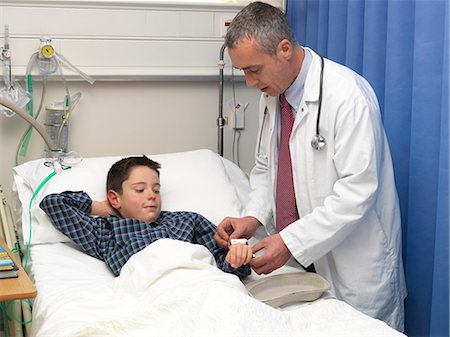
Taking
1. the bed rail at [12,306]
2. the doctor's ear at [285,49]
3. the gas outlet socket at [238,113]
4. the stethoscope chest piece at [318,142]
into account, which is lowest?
the bed rail at [12,306]

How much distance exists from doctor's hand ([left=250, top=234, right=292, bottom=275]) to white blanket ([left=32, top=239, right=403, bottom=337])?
146 millimetres

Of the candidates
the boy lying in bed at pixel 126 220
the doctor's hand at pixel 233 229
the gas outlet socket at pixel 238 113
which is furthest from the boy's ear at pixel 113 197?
the gas outlet socket at pixel 238 113

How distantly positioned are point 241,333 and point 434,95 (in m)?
1.13

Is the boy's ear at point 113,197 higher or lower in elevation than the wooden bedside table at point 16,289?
higher

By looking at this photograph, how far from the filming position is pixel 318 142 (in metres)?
2.28

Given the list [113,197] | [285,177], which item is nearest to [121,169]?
[113,197]

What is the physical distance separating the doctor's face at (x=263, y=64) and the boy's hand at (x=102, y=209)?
0.72 meters

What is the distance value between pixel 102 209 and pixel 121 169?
0.17 m

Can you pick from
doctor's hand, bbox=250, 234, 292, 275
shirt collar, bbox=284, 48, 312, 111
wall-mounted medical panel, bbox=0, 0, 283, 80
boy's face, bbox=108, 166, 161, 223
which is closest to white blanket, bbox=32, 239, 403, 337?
doctor's hand, bbox=250, 234, 292, 275

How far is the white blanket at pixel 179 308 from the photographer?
5.69 ft

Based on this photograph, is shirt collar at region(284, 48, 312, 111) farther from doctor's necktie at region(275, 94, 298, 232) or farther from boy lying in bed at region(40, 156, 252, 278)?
boy lying in bed at region(40, 156, 252, 278)

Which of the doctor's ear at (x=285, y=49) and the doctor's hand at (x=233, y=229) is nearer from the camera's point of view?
the doctor's ear at (x=285, y=49)

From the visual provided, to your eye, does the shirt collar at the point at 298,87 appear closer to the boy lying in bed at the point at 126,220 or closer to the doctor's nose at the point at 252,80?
the doctor's nose at the point at 252,80

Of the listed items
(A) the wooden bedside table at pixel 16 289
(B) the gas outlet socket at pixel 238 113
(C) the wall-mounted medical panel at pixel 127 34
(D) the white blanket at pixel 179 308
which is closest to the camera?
(D) the white blanket at pixel 179 308
